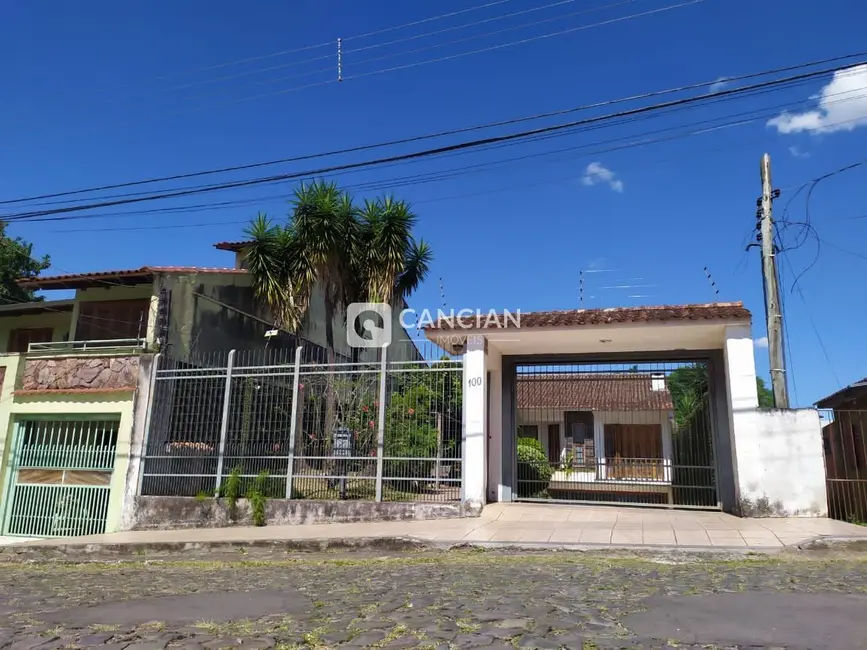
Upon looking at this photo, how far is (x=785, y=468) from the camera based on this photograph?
9.34m

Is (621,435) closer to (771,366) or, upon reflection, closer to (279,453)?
(771,366)

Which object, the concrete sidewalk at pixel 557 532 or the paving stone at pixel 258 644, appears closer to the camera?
the paving stone at pixel 258 644

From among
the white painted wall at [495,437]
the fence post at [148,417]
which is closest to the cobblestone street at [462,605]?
the fence post at [148,417]

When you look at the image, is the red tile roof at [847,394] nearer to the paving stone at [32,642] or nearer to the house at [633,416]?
the house at [633,416]

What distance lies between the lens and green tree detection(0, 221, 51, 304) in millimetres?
24016

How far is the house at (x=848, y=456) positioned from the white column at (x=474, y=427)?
201 inches

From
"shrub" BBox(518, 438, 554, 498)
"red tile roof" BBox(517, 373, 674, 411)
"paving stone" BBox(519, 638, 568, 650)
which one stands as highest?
"red tile roof" BBox(517, 373, 674, 411)

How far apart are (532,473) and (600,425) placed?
1.62 metres

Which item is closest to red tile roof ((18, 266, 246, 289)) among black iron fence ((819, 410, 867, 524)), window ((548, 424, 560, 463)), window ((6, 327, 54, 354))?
window ((6, 327, 54, 354))

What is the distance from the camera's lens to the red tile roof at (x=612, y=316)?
973 centimetres

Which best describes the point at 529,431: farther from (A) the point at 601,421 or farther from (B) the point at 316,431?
(B) the point at 316,431

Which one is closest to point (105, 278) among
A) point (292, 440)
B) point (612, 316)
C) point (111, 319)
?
point (111, 319)

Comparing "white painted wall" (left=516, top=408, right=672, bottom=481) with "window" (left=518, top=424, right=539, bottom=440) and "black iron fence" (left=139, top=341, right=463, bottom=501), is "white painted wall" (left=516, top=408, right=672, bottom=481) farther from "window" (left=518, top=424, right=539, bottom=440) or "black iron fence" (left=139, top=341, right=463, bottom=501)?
"black iron fence" (left=139, top=341, right=463, bottom=501)

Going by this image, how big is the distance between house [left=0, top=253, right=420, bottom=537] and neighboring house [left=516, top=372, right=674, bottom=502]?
308cm
